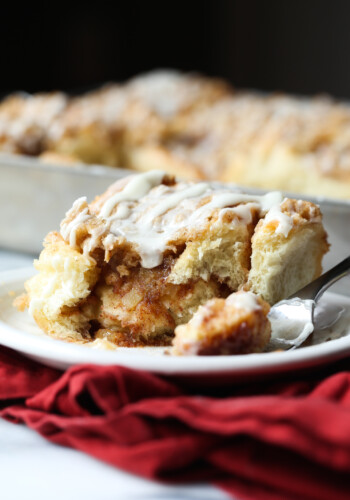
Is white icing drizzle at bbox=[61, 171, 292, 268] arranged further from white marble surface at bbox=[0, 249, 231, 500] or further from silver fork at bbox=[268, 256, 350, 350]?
white marble surface at bbox=[0, 249, 231, 500]

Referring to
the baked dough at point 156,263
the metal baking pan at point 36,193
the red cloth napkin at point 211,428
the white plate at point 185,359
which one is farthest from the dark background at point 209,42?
the red cloth napkin at point 211,428

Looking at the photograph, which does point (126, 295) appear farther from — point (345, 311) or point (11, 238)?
point (11, 238)

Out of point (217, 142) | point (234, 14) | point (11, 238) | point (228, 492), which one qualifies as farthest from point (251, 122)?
point (234, 14)

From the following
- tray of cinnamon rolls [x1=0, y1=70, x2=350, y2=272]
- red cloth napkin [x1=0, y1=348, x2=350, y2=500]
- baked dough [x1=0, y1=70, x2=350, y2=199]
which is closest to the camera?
red cloth napkin [x1=0, y1=348, x2=350, y2=500]

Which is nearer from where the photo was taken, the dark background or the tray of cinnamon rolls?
the tray of cinnamon rolls

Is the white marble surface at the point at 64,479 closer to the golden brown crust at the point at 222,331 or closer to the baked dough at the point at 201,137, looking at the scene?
the golden brown crust at the point at 222,331

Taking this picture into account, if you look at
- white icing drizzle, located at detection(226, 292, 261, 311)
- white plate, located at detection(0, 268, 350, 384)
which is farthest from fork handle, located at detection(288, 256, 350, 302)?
white icing drizzle, located at detection(226, 292, 261, 311)

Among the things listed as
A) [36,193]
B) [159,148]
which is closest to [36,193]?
[36,193]
